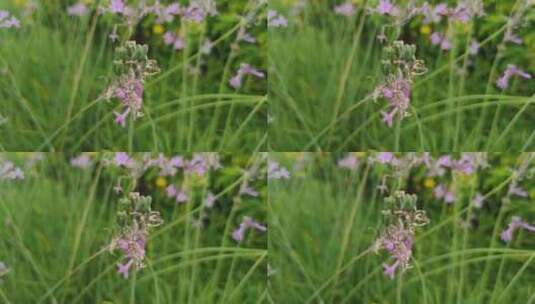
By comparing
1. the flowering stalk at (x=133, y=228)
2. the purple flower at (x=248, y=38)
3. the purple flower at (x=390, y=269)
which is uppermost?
the purple flower at (x=248, y=38)

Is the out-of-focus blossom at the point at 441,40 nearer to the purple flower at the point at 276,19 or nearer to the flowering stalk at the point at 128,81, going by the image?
the purple flower at the point at 276,19

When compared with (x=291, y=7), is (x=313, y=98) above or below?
below

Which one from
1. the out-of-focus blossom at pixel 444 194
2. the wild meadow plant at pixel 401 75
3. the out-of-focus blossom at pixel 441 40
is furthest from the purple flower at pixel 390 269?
the out-of-focus blossom at pixel 441 40

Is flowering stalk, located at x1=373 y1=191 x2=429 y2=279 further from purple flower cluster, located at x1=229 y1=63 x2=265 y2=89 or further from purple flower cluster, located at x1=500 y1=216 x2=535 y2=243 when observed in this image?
purple flower cluster, located at x1=229 y1=63 x2=265 y2=89

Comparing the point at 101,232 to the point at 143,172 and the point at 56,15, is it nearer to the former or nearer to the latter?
the point at 143,172

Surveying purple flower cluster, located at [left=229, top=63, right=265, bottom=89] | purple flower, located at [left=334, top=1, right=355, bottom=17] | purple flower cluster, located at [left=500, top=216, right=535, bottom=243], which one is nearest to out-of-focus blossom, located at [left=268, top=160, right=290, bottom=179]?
purple flower cluster, located at [left=229, top=63, right=265, bottom=89]

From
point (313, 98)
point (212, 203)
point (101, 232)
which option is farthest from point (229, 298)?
point (313, 98)
